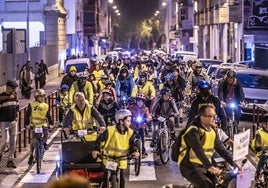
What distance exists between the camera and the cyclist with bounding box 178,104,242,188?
9.10m

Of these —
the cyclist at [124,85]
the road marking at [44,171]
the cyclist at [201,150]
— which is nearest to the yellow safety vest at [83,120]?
the road marking at [44,171]

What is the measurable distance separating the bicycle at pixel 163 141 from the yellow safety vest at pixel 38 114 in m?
2.51

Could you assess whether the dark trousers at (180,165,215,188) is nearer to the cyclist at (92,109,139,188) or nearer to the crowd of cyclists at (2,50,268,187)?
the crowd of cyclists at (2,50,268,187)

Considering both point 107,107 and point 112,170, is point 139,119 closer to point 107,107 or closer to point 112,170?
point 107,107

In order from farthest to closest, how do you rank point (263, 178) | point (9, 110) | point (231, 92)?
point (231, 92) < point (9, 110) < point (263, 178)

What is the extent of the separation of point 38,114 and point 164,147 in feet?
9.20

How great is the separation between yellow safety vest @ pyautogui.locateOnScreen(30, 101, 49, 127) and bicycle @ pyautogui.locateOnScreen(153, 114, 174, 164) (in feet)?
8.24

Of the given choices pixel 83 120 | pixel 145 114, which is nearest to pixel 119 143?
pixel 83 120

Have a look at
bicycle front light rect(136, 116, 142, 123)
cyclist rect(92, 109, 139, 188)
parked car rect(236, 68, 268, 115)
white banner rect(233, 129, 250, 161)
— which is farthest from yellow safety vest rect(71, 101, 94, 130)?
parked car rect(236, 68, 268, 115)

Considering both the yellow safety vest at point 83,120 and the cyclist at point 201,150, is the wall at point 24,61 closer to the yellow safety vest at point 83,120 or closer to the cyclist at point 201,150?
the yellow safety vest at point 83,120

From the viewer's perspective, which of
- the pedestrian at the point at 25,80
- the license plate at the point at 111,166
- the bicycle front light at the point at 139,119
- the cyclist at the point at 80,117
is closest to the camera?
the license plate at the point at 111,166

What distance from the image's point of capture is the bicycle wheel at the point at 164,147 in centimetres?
1648

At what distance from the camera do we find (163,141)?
16.5 meters

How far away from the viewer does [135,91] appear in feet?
67.5
